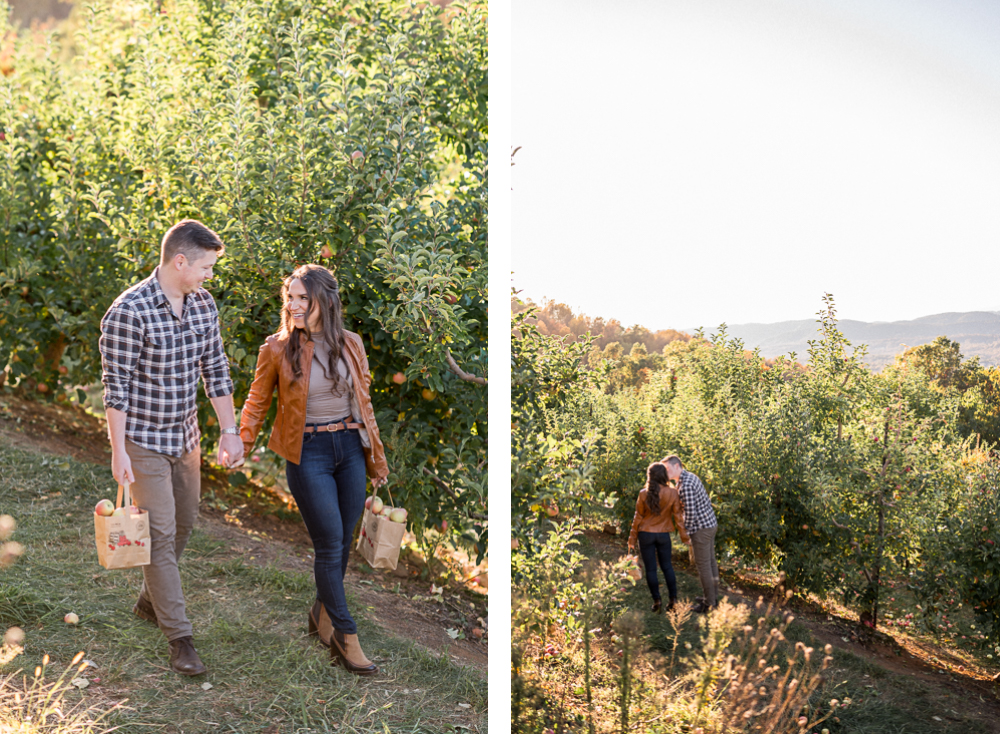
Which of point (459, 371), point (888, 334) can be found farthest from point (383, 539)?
point (888, 334)

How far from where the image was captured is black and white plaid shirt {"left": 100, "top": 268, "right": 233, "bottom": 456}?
2.31 metres

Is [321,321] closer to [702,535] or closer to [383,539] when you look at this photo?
[383,539]

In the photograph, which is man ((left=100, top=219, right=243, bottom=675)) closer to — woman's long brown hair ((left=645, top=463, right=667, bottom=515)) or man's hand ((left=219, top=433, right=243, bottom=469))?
man's hand ((left=219, top=433, right=243, bottom=469))

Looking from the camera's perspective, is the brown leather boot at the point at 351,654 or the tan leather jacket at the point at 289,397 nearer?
the tan leather jacket at the point at 289,397

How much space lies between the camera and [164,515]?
242cm

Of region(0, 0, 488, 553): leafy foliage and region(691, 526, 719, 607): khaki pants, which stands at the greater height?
region(0, 0, 488, 553): leafy foliage

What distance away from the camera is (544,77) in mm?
2543

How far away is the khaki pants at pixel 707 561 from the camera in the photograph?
98.4 inches

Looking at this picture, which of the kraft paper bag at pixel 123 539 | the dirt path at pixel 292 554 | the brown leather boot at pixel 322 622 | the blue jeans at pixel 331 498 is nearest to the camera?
the kraft paper bag at pixel 123 539

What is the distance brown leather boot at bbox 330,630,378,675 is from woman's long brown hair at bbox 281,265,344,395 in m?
0.97

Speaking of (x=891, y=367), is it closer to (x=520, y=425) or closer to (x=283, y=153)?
(x=520, y=425)

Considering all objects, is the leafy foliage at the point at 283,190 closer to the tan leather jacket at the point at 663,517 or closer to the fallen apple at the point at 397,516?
the fallen apple at the point at 397,516

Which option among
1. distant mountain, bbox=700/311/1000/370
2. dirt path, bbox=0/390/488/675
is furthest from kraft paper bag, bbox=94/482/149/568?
distant mountain, bbox=700/311/1000/370

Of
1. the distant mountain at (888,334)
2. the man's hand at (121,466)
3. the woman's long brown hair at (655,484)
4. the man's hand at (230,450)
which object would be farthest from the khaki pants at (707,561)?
the man's hand at (121,466)
